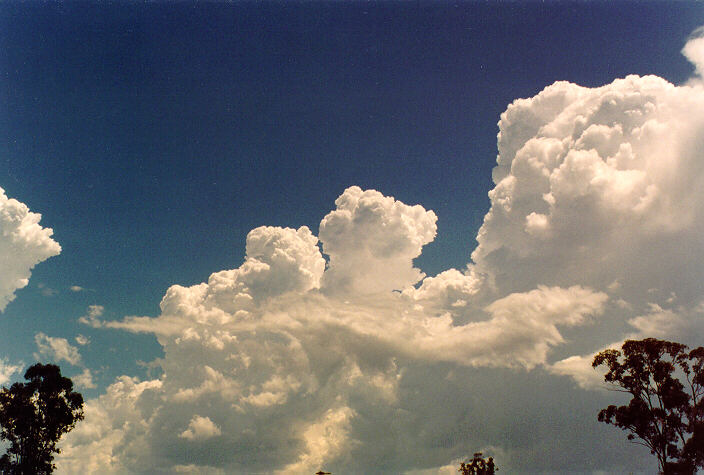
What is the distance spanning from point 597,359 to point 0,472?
196ft

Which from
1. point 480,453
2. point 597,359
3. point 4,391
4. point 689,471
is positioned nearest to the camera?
point 689,471

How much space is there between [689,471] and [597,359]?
1124 cm

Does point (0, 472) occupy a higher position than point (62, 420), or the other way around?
point (62, 420)

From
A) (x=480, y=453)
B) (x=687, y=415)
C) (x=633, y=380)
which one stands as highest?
(x=633, y=380)

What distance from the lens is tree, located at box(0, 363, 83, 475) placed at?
1893 inches

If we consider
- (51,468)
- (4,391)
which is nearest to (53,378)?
(4,391)

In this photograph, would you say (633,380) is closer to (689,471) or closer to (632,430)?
(632,430)

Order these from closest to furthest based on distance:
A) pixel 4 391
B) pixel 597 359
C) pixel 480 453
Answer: pixel 597 359, pixel 4 391, pixel 480 453

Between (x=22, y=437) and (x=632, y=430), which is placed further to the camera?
(x=22, y=437)

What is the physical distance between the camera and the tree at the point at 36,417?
4809cm

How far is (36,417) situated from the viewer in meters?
49.3

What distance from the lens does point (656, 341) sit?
142 ft

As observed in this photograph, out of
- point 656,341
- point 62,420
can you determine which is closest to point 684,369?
point 656,341

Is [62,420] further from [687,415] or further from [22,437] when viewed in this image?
[687,415]
